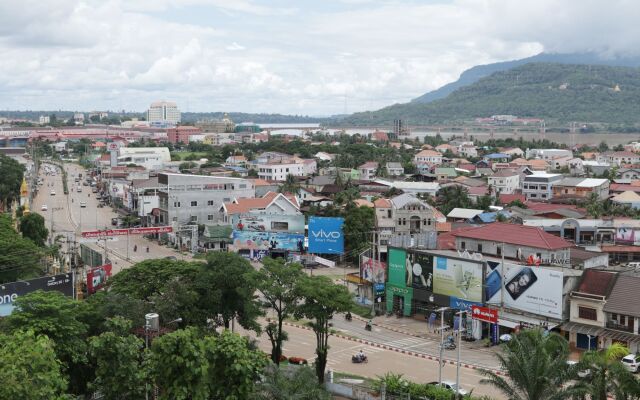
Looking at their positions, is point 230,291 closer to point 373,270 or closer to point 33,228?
point 373,270

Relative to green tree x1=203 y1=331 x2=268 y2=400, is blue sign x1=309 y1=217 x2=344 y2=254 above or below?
below

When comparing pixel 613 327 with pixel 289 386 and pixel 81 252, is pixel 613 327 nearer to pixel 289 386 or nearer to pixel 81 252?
pixel 289 386

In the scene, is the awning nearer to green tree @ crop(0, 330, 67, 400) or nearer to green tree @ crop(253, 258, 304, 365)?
green tree @ crop(253, 258, 304, 365)

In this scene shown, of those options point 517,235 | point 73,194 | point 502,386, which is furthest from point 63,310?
point 73,194

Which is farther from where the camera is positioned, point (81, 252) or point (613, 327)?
point (81, 252)

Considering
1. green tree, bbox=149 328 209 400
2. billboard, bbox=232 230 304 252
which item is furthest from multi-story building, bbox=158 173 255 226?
green tree, bbox=149 328 209 400

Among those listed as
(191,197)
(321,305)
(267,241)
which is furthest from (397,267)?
(191,197)
